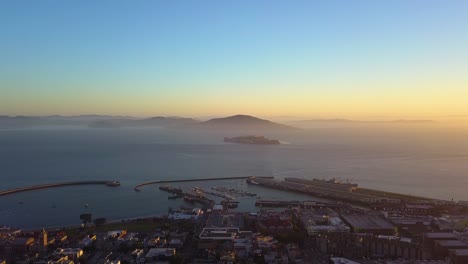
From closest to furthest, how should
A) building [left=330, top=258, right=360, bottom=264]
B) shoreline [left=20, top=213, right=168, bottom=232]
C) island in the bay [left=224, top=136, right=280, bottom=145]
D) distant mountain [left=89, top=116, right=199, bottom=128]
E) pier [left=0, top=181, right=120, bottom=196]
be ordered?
building [left=330, top=258, right=360, bottom=264] < shoreline [left=20, top=213, right=168, bottom=232] < pier [left=0, top=181, right=120, bottom=196] < island in the bay [left=224, top=136, right=280, bottom=145] < distant mountain [left=89, top=116, right=199, bottom=128]

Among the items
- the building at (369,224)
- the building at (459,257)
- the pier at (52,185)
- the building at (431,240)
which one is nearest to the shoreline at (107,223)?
the building at (369,224)

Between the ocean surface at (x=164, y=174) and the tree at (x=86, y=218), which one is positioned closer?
the tree at (x=86, y=218)

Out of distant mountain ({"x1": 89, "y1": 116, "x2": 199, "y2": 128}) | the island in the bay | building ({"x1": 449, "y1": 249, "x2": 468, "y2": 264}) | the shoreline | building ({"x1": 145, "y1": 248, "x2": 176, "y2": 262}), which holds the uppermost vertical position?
distant mountain ({"x1": 89, "y1": 116, "x2": 199, "y2": 128})

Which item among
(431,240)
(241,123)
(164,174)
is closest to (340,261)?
(431,240)

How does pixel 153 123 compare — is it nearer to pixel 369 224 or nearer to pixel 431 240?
pixel 369 224

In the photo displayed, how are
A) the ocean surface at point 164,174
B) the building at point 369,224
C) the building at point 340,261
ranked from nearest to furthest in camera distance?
the building at point 340,261
the building at point 369,224
the ocean surface at point 164,174

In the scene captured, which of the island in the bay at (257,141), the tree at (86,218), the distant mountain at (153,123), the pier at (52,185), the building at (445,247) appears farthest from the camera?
the distant mountain at (153,123)

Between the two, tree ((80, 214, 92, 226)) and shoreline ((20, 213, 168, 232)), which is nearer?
shoreline ((20, 213, 168, 232))

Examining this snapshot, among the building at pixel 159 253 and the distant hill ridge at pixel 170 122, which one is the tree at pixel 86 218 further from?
the distant hill ridge at pixel 170 122

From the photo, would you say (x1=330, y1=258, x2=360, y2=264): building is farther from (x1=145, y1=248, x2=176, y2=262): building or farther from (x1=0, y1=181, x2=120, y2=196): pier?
(x1=0, y1=181, x2=120, y2=196): pier

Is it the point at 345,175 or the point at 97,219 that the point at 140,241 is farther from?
the point at 345,175

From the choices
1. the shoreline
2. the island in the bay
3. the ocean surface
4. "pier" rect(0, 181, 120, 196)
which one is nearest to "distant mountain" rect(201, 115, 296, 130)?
the island in the bay

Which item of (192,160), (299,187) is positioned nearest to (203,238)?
(299,187)
